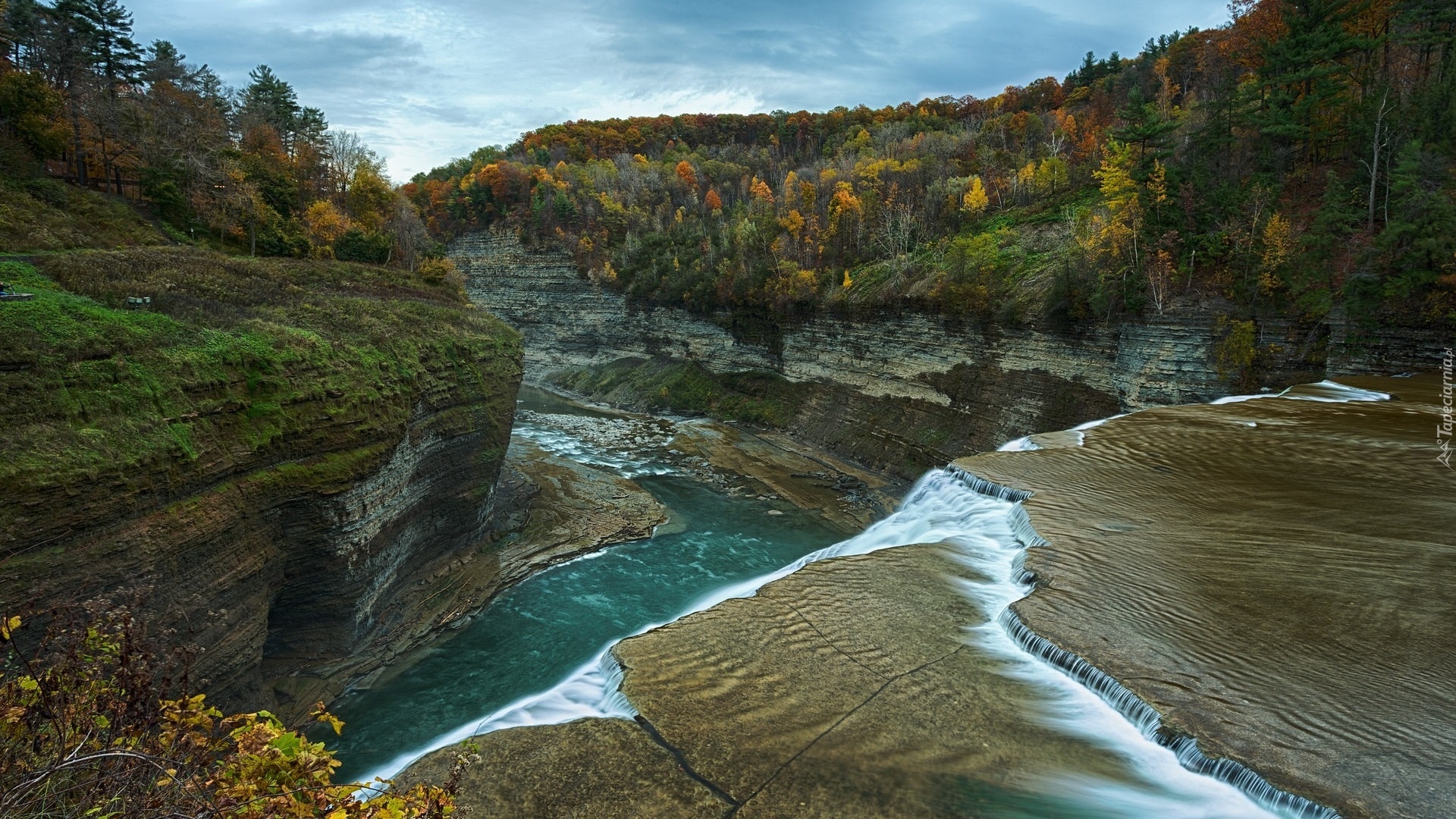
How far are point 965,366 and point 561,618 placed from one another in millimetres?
25793

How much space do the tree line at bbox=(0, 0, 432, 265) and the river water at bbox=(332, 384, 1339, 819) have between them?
2114cm

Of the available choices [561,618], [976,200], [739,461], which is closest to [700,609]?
[561,618]

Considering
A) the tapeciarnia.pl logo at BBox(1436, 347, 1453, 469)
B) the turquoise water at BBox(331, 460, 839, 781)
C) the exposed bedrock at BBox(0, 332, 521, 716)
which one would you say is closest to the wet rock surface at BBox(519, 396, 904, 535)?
the turquoise water at BBox(331, 460, 839, 781)

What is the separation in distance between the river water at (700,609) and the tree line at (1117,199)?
1852 cm

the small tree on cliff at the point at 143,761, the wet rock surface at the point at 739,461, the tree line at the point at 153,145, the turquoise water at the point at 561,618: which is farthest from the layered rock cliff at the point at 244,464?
the wet rock surface at the point at 739,461

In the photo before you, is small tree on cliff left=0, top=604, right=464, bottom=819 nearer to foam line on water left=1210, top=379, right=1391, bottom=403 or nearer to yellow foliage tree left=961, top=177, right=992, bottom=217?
foam line on water left=1210, top=379, right=1391, bottom=403

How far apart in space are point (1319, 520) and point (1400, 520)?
1.32 m

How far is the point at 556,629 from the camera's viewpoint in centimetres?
2073

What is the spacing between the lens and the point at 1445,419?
698 inches

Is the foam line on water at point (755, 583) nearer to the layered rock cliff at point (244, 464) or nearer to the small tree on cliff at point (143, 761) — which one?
the small tree on cliff at point (143, 761)

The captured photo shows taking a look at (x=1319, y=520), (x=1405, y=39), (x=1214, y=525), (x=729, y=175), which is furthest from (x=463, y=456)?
(x=729, y=175)

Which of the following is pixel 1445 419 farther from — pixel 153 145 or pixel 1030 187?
pixel 153 145

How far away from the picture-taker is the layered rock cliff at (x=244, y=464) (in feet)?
40.6

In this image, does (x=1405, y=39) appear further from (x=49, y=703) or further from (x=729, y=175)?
(x=729, y=175)
